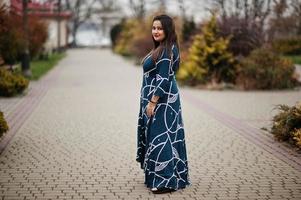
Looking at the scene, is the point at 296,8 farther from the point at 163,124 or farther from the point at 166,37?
the point at 163,124

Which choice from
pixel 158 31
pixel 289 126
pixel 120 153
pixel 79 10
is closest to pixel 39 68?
pixel 120 153

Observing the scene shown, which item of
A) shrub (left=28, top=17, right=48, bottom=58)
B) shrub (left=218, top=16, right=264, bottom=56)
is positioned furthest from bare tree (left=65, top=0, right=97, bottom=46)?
shrub (left=218, top=16, right=264, bottom=56)

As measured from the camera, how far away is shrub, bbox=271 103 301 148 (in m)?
8.58

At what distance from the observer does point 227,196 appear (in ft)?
19.9

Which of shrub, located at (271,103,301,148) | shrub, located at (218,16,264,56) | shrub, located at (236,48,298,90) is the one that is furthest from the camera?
shrub, located at (218,16,264,56)

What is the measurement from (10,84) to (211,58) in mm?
7237

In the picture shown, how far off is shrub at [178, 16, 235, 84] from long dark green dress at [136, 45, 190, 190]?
12.9 m

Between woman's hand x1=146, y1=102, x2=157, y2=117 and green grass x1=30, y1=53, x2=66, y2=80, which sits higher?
woman's hand x1=146, y1=102, x2=157, y2=117

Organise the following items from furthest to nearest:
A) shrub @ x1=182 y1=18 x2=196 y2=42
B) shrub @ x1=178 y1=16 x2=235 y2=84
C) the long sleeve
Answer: shrub @ x1=182 y1=18 x2=196 y2=42 → shrub @ x1=178 y1=16 x2=235 y2=84 → the long sleeve

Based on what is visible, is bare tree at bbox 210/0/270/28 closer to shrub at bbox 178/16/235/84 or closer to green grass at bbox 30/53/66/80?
shrub at bbox 178/16/235/84

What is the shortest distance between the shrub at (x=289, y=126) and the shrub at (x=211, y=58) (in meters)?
9.59

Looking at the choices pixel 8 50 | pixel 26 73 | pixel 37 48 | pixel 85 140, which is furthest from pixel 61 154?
pixel 37 48

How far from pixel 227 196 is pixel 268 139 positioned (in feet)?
12.0

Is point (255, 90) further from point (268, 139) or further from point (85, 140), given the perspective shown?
point (85, 140)
